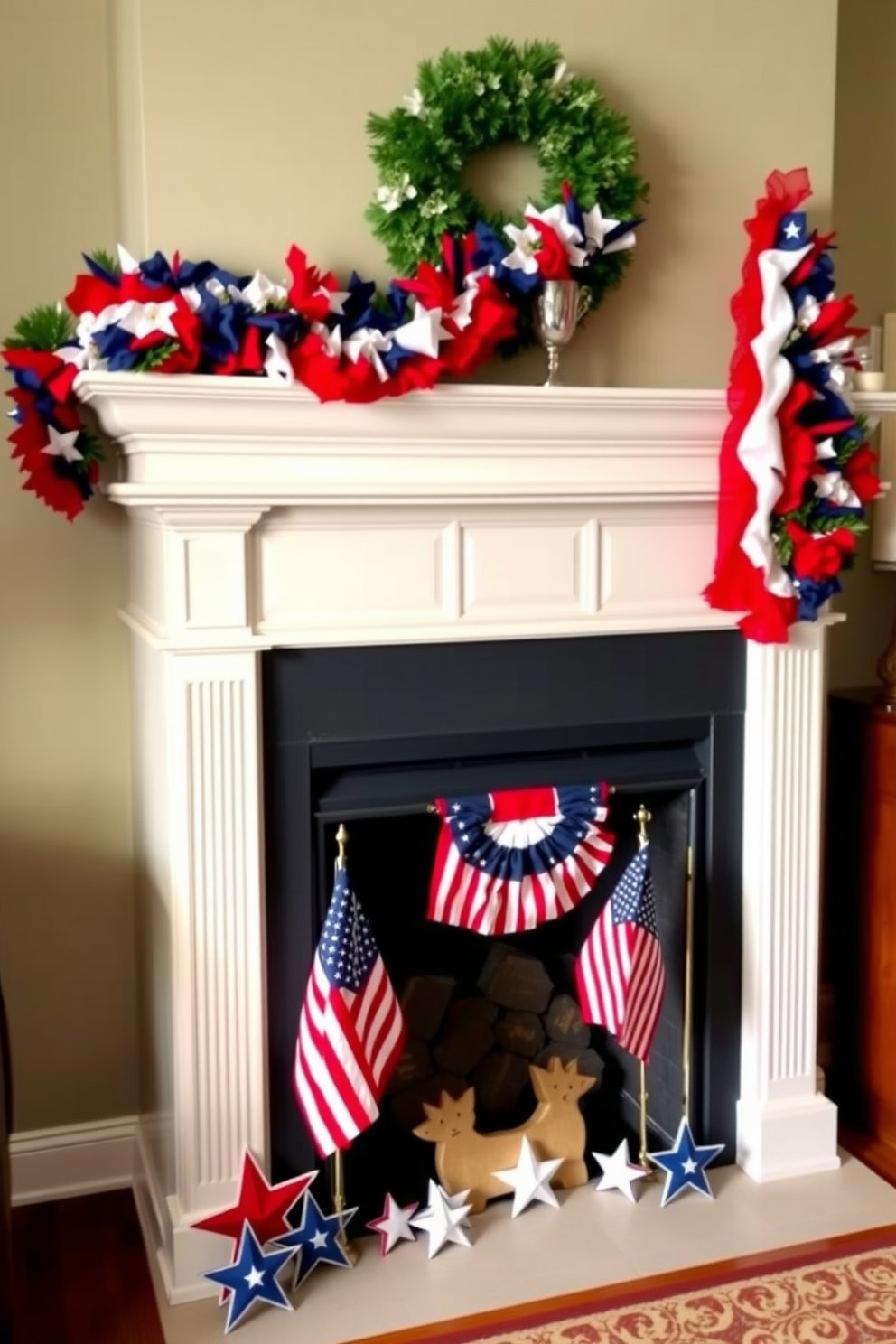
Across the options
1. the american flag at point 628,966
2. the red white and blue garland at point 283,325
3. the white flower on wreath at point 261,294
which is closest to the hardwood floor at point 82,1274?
the american flag at point 628,966

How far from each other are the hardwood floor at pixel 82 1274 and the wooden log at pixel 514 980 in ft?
2.74

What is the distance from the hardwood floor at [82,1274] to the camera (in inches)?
92.7

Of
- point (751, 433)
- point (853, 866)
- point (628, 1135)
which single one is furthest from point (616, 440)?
point (628, 1135)

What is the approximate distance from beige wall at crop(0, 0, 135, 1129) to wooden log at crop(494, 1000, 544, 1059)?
77 centimetres

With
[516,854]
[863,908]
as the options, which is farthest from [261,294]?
[863,908]

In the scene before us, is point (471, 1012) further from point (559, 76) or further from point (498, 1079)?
point (559, 76)

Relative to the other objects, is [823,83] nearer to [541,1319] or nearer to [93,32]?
→ [93,32]

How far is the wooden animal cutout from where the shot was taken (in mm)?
2648

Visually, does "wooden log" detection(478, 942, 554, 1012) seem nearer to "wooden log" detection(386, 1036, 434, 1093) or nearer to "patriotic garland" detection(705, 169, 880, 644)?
"wooden log" detection(386, 1036, 434, 1093)

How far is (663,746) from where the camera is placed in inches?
107

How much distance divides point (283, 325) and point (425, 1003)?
4.47 ft

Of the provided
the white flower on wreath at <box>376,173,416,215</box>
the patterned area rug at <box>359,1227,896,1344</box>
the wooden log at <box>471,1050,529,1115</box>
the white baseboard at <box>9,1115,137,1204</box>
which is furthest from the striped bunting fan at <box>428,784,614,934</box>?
the white flower on wreath at <box>376,173,416,215</box>

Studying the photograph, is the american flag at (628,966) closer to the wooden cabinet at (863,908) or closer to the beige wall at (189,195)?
the wooden cabinet at (863,908)

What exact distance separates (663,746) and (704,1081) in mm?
688
